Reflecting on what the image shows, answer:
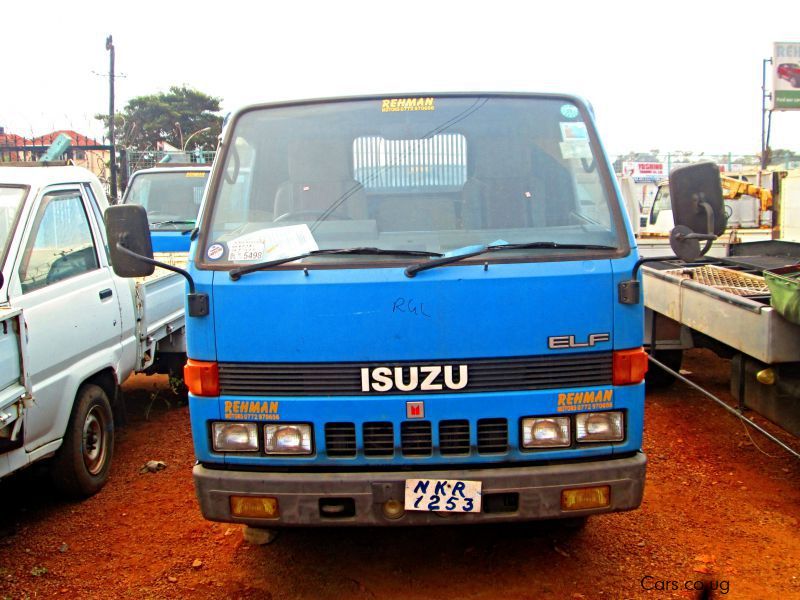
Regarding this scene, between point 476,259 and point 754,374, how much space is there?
254 centimetres

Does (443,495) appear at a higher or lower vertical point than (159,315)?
lower

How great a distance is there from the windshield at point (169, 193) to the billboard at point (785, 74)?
30.0 m

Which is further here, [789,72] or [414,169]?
[789,72]

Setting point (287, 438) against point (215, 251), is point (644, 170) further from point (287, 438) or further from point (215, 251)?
point (287, 438)

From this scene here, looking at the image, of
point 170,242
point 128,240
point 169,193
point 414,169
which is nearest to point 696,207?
point 414,169

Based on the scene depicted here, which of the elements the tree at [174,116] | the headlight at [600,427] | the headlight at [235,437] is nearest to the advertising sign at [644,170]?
the tree at [174,116]

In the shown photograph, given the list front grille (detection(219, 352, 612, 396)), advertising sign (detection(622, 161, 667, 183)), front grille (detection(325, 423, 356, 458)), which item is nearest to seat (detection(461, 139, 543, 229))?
front grille (detection(219, 352, 612, 396))

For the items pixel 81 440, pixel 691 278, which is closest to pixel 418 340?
pixel 81 440

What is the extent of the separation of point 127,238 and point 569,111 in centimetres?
212

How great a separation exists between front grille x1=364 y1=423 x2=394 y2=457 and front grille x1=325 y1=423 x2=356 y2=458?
0.06 meters

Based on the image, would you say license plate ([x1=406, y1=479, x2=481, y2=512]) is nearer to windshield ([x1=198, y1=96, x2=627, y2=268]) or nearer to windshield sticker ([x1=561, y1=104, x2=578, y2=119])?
windshield ([x1=198, y1=96, x2=627, y2=268])

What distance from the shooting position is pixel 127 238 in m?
3.39

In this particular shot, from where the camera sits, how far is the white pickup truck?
13.3ft

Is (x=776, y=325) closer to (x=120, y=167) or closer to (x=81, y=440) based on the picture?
(x=81, y=440)
